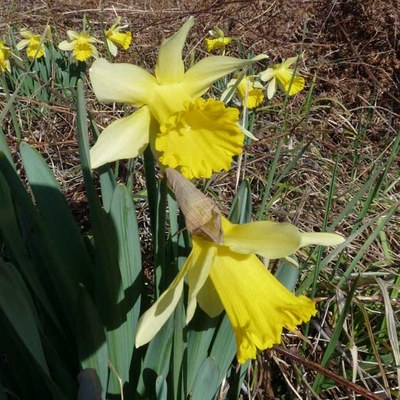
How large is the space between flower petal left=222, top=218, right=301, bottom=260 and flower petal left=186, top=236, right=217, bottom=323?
0.03 meters

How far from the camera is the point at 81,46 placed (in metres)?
3.26

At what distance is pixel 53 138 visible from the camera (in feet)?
8.46

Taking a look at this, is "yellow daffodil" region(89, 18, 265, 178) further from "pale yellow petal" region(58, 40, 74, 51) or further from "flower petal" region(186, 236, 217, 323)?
"pale yellow petal" region(58, 40, 74, 51)

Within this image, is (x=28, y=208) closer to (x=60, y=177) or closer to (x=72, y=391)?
(x=72, y=391)

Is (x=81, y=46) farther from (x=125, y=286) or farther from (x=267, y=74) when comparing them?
(x=125, y=286)

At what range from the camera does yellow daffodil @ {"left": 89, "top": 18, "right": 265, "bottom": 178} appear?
860mm

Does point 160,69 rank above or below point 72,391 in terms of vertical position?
above

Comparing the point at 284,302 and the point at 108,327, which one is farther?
the point at 108,327

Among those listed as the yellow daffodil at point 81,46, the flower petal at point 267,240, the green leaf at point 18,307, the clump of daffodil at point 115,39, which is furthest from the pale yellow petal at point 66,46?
the flower petal at point 267,240

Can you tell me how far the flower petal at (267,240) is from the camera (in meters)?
0.83

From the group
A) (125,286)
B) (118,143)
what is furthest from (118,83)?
(125,286)

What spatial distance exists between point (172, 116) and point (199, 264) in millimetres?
231

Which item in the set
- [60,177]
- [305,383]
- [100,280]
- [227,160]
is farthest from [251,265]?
[60,177]

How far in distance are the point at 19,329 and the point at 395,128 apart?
97.0 inches
